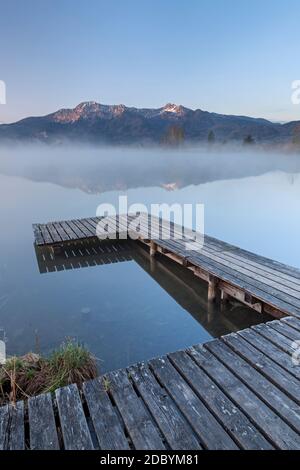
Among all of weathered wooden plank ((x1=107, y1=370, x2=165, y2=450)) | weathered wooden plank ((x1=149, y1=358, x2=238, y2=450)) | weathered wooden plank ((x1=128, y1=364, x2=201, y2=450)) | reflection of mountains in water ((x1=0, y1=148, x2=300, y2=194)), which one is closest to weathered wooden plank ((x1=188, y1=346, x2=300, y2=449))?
weathered wooden plank ((x1=149, y1=358, x2=238, y2=450))

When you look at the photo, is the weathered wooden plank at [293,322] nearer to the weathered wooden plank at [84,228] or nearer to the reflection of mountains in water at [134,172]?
the weathered wooden plank at [84,228]

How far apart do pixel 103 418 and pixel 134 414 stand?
0.68 feet

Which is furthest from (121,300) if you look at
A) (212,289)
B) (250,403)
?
(250,403)

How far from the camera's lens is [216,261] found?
5.21m

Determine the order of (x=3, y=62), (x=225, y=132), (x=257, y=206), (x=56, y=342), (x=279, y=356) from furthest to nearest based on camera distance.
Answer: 1. (x=225, y=132)
2. (x=3, y=62)
3. (x=257, y=206)
4. (x=56, y=342)
5. (x=279, y=356)

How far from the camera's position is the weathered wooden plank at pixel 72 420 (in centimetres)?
182

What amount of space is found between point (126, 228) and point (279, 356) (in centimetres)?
551

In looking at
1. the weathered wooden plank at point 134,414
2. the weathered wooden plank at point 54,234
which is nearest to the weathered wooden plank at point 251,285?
the weathered wooden plank at point 134,414

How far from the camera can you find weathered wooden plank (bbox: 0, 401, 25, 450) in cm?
183

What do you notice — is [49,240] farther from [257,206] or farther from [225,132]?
[225,132]

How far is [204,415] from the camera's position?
2.01 meters

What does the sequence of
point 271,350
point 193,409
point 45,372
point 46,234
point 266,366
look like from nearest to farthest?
1. point 193,409
2. point 266,366
3. point 271,350
4. point 45,372
5. point 46,234

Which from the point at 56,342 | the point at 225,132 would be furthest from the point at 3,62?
the point at 225,132

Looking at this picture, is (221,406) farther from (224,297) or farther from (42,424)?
(224,297)
